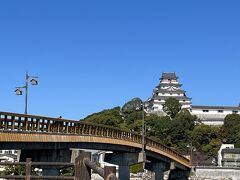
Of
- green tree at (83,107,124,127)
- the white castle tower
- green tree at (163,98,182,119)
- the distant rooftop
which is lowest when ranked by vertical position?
green tree at (83,107,124,127)

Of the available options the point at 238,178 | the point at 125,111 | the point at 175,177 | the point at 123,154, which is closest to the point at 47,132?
the point at 123,154

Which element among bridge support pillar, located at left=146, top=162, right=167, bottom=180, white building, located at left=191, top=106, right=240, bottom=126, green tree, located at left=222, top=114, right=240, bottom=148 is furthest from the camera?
white building, located at left=191, top=106, right=240, bottom=126

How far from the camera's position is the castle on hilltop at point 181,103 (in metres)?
147

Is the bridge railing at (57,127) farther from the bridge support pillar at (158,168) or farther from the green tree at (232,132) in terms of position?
the green tree at (232,132)

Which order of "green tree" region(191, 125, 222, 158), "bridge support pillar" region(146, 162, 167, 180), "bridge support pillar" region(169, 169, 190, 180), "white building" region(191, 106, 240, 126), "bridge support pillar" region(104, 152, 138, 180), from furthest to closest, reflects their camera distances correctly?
"white building" region(191, 106, 240, 126) < "green tree" region(191, 125, 222, 158) < "bridge support pillar" region(169, 169, 190, 180) < "bridge support pillar" region(146, 162, 167, 180) < "bridge support pillar" region(104, 152, 138, 180)

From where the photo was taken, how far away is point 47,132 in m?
29.8

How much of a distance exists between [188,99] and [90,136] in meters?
121

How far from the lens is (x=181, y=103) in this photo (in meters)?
155

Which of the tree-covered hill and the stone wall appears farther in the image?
the tree-covered hill

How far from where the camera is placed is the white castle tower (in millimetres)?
155000

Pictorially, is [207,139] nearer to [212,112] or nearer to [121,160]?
[212,112]

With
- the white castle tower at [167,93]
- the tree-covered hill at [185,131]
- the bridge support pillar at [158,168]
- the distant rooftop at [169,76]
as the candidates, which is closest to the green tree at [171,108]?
the tree-covered hill at [185,131]

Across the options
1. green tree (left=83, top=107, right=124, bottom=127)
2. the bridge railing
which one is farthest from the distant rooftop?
the bridge railing

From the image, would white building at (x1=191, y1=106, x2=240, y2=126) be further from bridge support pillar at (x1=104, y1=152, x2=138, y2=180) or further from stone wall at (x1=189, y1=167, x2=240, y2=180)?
bridge support pillar at (x1=104, y1=152, x2=138, y2=180)
